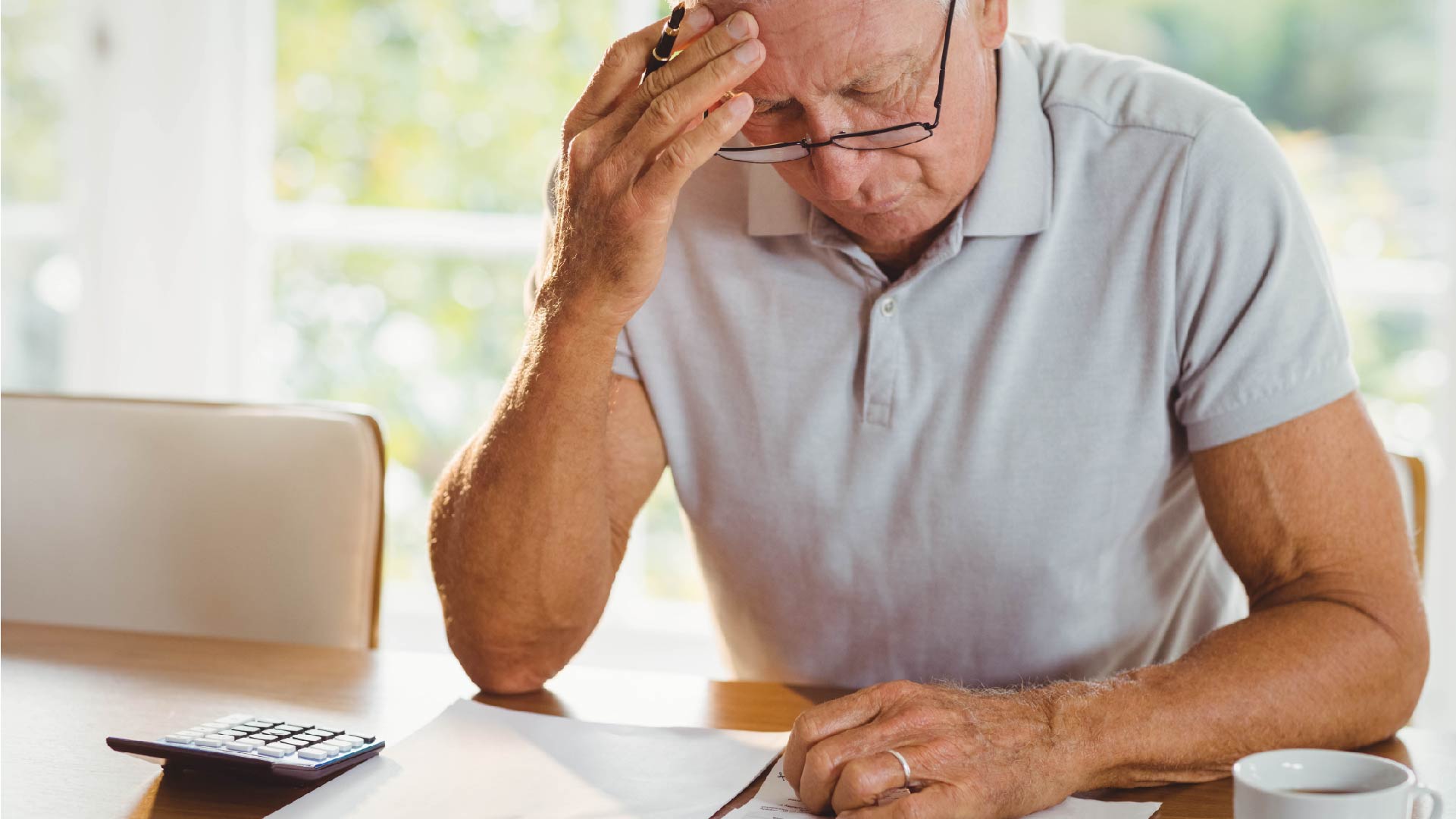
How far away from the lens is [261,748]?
3.02 ft

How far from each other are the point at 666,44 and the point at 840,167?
0.60ft

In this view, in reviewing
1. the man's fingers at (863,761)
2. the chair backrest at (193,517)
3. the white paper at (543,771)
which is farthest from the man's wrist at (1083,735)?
the chair backrest at (193,517)

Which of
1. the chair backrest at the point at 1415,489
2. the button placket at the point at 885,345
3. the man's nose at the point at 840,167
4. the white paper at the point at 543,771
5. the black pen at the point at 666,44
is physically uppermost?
the black pen at the point at 666,44

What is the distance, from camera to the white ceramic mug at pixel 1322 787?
700 mm

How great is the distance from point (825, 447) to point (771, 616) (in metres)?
0.20

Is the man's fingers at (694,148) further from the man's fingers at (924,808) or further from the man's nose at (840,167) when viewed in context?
the man's fingers at (924,808)

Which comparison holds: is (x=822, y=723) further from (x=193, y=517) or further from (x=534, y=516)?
(x=193, y=517)

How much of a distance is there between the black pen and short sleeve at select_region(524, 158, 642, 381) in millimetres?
197

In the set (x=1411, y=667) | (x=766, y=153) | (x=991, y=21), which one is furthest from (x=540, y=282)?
(x=1411, y=667)

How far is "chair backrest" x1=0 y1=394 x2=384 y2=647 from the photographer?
140 centimetres

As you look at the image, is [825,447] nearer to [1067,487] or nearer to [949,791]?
[1067,487]

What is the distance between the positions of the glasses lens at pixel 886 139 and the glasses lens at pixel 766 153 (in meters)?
0.04

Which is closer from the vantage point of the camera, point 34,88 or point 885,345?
point 885,345

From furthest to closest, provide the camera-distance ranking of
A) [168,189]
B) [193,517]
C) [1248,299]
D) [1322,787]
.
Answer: [168,189] < [193,517] < [1248,299] < [1322,787]
